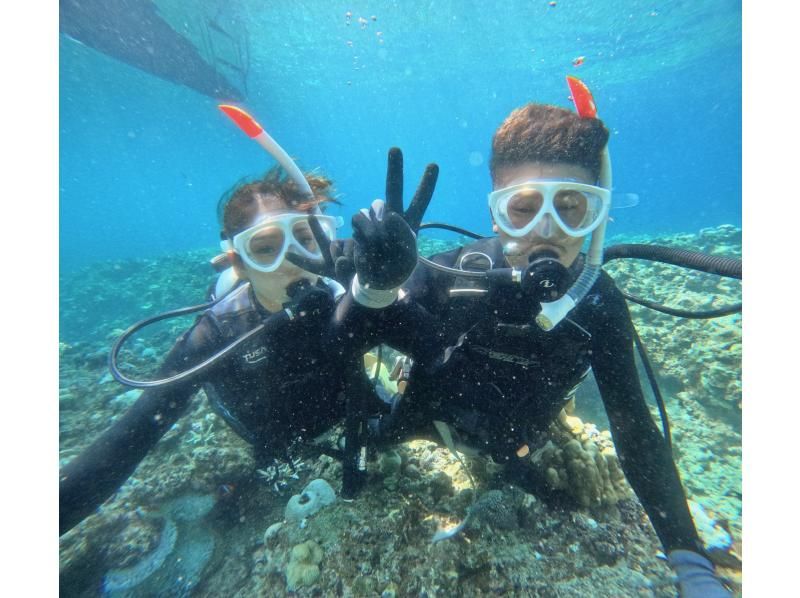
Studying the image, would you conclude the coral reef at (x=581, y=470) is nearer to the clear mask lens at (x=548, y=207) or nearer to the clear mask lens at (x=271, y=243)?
the clear mask lens at (x=548, y=207)

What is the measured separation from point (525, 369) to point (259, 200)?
2477 mm

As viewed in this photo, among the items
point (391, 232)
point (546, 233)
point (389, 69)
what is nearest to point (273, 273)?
point (391, 232)

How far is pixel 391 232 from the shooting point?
1686 millimetres

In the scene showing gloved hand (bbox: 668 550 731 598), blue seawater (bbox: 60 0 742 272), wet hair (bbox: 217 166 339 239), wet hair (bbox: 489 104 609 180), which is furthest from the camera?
blue seawater (bbox: 60 0 742 272)

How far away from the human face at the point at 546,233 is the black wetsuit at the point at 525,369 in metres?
0.20

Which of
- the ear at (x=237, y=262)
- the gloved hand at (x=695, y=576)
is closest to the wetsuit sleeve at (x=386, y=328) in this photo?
the ear at (x=237, y=262)

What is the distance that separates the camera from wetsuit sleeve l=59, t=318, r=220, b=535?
253 cm

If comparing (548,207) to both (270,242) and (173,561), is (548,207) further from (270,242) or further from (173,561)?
(173,561)

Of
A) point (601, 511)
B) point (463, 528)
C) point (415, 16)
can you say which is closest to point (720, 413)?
point (601, 511)

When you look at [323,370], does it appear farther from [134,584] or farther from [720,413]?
[720,413]

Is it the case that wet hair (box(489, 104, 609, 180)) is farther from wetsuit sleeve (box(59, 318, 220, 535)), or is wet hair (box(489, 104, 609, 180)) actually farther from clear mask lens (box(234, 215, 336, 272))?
wetsuit sleeve (box(59, 318, 220, 535))

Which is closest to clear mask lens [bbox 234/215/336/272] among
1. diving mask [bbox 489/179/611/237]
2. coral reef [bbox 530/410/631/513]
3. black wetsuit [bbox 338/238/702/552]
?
black wetsuit [bbox 338/238/702/552]

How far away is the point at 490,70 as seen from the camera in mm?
36250

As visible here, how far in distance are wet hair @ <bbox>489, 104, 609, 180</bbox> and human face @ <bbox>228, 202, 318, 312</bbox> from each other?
169cm
